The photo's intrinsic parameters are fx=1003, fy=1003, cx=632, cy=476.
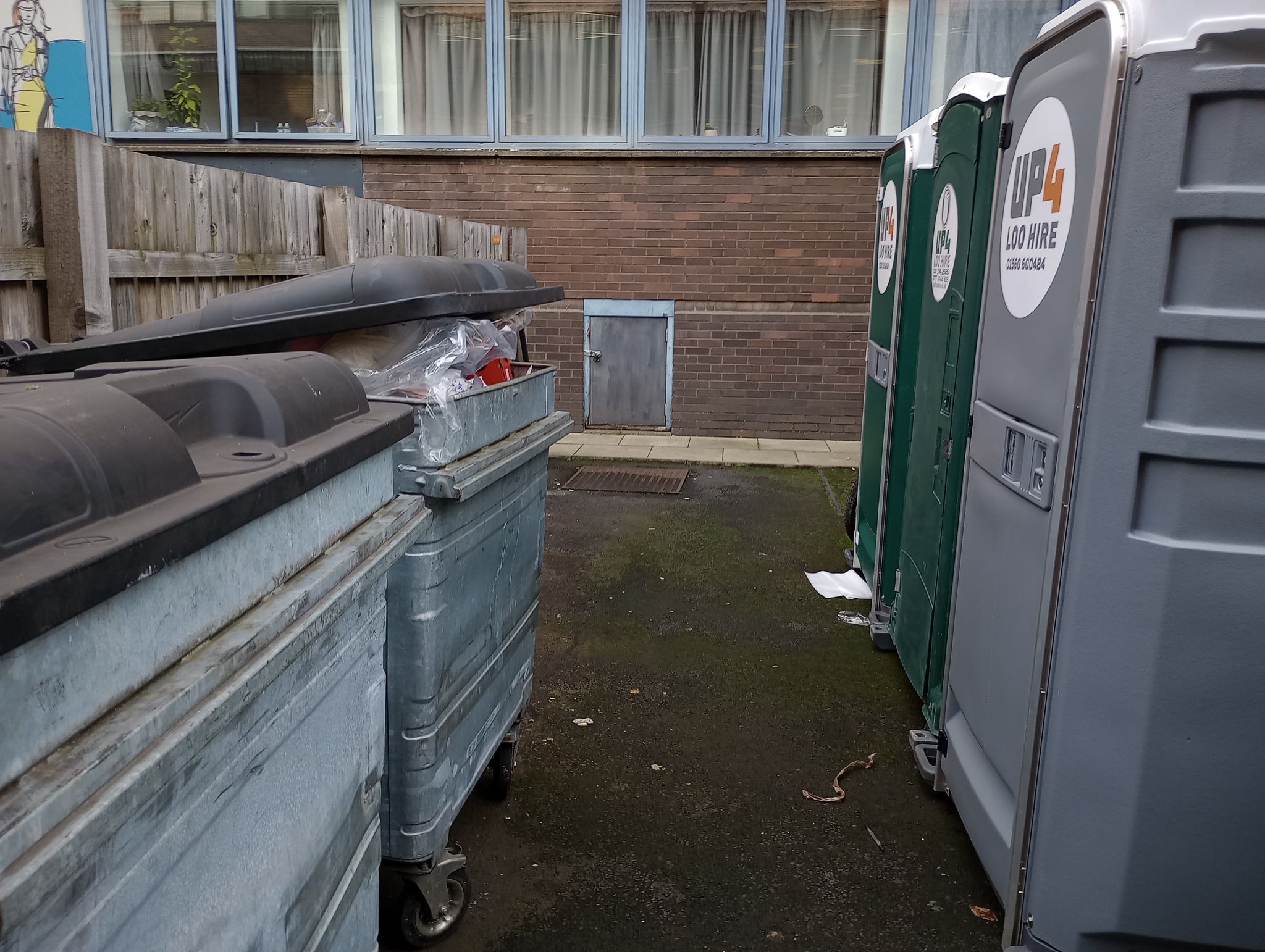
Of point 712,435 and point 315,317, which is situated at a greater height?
point 315,317

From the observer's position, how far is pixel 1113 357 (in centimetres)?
213

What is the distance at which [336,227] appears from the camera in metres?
4.82

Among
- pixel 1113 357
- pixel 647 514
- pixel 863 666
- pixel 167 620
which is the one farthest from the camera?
pixel 647 514

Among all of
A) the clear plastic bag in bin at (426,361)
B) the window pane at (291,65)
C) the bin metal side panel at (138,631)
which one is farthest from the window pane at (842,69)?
the bin metal side panel at (138,631)

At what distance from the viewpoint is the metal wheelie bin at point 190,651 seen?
0.93m

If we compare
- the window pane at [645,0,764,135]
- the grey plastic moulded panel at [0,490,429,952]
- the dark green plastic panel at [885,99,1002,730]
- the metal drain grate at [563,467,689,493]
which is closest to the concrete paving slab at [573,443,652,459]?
the metal drain grate at [563,467,689,493]

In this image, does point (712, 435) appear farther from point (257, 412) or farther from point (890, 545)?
point (257, 412)

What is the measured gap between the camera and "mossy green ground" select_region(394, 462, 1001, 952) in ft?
9.00

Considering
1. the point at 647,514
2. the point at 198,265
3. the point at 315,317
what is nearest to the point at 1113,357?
the point at 315,317

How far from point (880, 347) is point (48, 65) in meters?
8.95

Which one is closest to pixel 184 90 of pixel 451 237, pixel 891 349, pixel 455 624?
pixel 451 237

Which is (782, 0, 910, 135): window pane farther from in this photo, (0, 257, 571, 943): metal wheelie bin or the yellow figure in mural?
(0, 257, 571, 943): metal wheelie bin

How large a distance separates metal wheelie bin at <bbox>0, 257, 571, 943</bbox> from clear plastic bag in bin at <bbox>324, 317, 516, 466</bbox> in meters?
0.03

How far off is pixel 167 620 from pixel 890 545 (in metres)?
3.91
